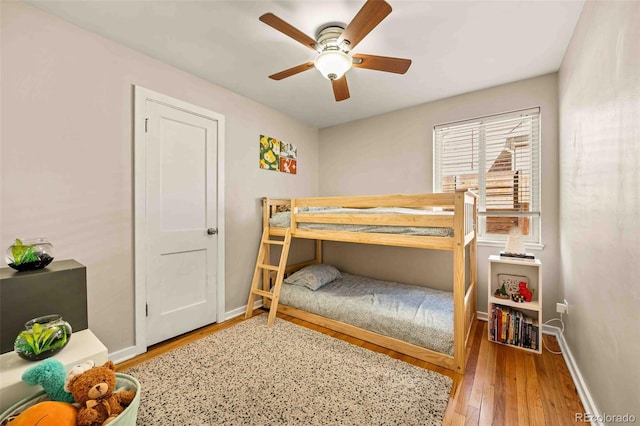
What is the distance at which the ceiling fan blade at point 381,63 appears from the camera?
5.57 feet

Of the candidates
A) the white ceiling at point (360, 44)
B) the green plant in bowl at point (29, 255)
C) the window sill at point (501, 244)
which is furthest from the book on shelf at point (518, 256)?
the green plant in bowl at point (29, 255)

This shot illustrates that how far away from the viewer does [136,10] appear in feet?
5.41

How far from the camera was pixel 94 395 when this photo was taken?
1.00m

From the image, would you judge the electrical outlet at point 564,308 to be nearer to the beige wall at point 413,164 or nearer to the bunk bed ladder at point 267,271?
the beige wall at point 413,164

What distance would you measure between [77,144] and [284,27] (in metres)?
1.64

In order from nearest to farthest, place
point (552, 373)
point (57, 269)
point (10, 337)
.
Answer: point (10, 337), point (57, 269), point (552, 373)

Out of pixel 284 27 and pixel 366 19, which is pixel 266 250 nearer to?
pixel 284 27

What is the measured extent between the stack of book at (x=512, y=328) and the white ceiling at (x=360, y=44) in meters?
2.12

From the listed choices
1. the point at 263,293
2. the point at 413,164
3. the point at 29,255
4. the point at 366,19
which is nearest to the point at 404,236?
the point at 413,164

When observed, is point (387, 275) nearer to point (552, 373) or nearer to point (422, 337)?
point (422, 337)

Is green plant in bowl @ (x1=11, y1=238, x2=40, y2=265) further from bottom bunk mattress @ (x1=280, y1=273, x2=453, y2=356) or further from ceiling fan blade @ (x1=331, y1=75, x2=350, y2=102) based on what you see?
ceiling fan blade @ (x1=331, y1=75, x2=350, y2=102)

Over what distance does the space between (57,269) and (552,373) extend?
126 inches

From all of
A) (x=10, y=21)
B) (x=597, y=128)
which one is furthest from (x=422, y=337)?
(x=10, y=21)

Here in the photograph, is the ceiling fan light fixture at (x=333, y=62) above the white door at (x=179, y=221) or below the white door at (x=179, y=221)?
above
